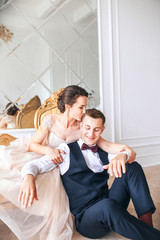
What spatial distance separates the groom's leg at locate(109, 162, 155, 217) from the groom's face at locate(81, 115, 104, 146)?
0.88ft

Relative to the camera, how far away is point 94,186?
1370 mm

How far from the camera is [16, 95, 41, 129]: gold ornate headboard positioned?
9.01 ft

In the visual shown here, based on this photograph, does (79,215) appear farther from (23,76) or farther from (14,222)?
(23,76)

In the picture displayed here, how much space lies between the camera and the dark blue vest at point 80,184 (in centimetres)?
134

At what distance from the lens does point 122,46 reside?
326cm

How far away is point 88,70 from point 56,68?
0.46 meters

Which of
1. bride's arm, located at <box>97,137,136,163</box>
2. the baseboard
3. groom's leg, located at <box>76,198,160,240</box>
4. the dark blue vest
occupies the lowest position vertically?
the baseboard

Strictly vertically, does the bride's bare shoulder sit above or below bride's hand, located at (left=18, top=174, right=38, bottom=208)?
above

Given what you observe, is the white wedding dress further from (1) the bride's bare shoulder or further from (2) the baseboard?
(2) the baseboard

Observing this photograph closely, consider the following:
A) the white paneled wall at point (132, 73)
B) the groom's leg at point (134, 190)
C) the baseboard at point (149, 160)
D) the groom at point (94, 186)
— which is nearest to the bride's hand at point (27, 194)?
the groom at point (94, 186)

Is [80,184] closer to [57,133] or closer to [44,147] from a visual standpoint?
[44,147]

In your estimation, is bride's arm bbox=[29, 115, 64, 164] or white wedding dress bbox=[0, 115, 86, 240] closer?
white wedding dress bbox=[0, 115, 86, 240]

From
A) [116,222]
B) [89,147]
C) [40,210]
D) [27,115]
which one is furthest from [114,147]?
[27,115]

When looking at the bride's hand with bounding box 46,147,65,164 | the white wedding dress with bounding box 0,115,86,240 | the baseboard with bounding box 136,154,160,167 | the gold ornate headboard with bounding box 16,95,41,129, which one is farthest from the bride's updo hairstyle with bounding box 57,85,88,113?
the baseboard with bounding box 136,154,160,167
